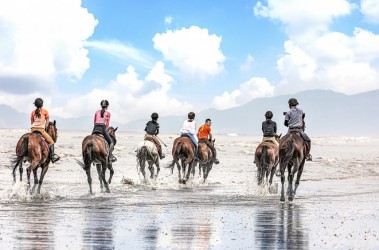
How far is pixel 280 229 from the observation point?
1033 cm

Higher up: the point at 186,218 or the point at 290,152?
the point at 290,152

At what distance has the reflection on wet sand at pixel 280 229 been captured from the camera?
345 inches

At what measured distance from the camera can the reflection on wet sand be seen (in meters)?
8.76

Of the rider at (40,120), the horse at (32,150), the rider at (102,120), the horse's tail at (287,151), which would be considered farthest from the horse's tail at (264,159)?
the horse at (32,150)

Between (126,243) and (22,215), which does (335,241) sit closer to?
(126,243)

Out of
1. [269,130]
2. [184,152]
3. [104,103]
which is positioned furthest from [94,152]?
[269,130]

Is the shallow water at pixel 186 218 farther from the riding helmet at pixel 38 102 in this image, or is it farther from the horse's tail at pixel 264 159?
the riding helmet at pixel 38 102

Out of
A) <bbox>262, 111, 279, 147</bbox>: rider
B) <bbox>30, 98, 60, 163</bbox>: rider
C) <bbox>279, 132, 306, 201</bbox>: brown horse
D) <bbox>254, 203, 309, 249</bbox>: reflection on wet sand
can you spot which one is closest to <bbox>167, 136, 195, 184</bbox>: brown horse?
<bbox>262, 111, 279, 147</bbox>: rider

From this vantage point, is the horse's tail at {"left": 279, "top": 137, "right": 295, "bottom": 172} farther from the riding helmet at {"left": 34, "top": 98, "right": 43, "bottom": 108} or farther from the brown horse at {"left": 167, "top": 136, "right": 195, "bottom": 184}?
the riding helmet at {"left": 34, "top": 98, "right": 43, "bottom": 108}

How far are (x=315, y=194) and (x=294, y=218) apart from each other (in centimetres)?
728

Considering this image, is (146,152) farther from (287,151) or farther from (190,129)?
(287,151)

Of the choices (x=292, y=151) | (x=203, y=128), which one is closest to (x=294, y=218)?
(x=292, y=151)

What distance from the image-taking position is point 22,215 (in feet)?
39.0

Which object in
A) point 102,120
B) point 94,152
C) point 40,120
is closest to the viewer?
point 40,120
